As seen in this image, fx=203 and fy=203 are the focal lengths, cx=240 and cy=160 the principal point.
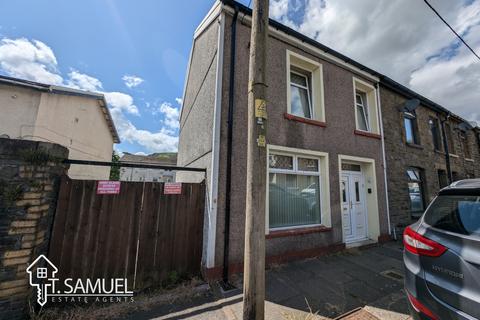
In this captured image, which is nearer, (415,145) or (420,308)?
(420,308)

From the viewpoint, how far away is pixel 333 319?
2.74m

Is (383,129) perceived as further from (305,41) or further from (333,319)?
(333,319)

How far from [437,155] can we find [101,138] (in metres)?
17.8

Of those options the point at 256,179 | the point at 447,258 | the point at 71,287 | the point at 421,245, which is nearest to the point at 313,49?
the point at 256,179

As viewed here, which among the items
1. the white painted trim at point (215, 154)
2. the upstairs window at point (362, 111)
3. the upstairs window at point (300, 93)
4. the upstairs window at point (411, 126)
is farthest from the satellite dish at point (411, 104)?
the white painted trim at point (215, 154)

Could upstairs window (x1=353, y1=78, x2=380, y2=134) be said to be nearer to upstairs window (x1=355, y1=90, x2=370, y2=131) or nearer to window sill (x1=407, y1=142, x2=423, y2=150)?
upstairs window (x1=355, y1=90, x2=370, y2=131)

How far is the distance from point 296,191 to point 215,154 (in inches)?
94.4

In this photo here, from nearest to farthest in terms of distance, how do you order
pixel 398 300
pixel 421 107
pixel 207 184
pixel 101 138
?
pixel 398 300
pixel 207 184
pixel 421 107
pixel 101 138

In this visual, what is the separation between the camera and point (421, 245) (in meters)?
1.98

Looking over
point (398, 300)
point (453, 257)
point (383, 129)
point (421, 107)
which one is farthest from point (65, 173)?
point (421, 107)

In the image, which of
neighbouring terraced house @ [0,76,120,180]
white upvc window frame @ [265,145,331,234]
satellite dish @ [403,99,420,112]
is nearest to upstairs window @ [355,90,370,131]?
satellite dish @ [403,99,420,112]

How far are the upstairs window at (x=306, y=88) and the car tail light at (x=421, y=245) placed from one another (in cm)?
409

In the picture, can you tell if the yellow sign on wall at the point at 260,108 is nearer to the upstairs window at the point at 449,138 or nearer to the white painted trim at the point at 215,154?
the white painted trim at the point at 215,154

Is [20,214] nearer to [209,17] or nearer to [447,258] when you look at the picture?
[447,258]
